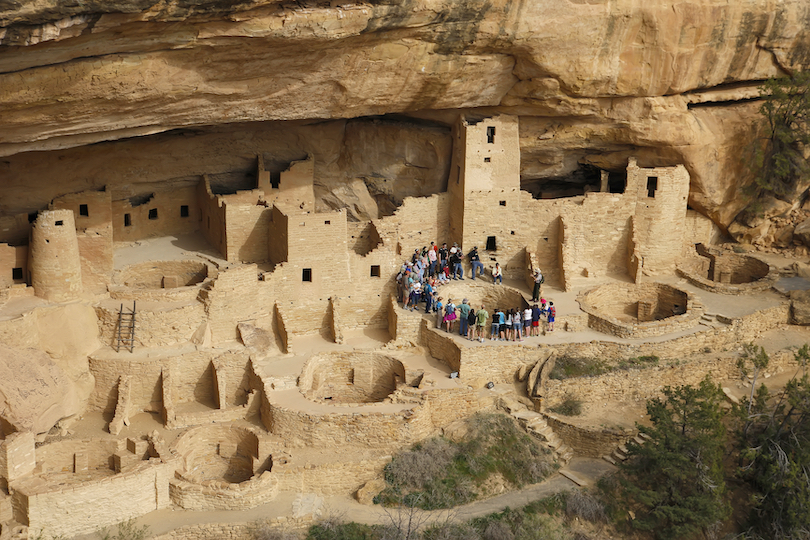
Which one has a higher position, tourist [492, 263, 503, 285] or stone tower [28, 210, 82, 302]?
stone tower [28, 210, 82, 302]

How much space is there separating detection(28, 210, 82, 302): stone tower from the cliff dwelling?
87mm

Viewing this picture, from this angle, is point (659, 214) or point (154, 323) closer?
point (154, 323)

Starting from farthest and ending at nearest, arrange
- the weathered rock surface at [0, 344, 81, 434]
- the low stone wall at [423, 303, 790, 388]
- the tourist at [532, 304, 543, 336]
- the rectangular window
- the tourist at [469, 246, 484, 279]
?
the rectangular window → the tourist at [469, 246, 484, 279] → the tourist at [532, 304, 543, 336] → the low stone wall at [423, 303, 790, 388] → the weathered rock surface at [0, 344, 81, 434]

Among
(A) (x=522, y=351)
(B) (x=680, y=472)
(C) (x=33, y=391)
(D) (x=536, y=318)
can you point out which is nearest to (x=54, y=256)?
(C) (x=33, y=391)

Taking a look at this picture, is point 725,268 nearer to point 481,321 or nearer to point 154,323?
point 481,321

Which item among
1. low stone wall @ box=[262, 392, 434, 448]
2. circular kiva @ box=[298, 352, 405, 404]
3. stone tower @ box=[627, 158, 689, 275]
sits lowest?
low stone wall @ box=[262, 392, 434, 448]

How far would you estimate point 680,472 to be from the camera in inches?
923

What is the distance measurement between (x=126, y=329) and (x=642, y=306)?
14.6 m

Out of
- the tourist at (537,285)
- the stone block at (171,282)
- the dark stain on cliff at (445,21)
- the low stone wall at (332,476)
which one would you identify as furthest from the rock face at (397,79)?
the low stone wall at (332,476)

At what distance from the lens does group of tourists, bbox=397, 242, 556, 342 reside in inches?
1080

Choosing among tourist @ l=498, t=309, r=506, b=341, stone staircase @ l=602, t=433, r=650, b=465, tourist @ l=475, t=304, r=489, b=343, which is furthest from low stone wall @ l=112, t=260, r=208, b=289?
stone staircase @ l=602, t=433, r=650, b=465

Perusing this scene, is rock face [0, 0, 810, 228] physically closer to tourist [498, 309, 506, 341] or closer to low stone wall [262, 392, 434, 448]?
tourist [498, 309, 506, 341]

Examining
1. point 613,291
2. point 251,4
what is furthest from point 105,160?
point 613,291

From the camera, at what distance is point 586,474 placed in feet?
82.8
